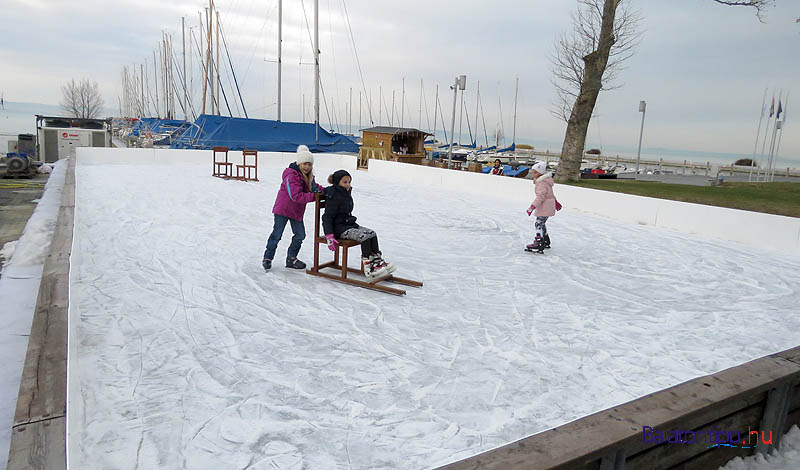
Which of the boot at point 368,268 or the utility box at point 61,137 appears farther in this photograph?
the utility box at point 61,137

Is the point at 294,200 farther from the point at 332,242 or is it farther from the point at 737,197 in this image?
the point at 737,197

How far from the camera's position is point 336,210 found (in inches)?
204

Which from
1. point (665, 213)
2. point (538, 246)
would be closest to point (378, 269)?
point (538, 246)

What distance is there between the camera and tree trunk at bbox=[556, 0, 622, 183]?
1580 centimetres

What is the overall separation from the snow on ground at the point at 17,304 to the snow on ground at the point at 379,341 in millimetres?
272

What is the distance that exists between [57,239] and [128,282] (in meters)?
1.20

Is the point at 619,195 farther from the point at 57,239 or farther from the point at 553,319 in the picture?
the point at 57,239

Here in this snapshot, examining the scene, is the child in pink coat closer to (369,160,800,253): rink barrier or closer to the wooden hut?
(369,160,800,253): rink barrier

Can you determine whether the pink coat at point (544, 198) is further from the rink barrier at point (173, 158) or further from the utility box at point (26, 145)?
the utility box at point (26, 145)

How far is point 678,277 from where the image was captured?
Result: 6.19 metres

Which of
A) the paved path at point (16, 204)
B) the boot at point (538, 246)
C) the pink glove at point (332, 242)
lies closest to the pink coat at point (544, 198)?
the boot at point (538, 246)

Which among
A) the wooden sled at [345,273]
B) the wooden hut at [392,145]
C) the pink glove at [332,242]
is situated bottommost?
the wooden sled at [345,273]

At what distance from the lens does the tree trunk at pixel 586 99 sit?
622 inches

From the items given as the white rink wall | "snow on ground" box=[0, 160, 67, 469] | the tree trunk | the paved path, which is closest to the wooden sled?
"snow on ground" box=[0, 160, 67, 469]
